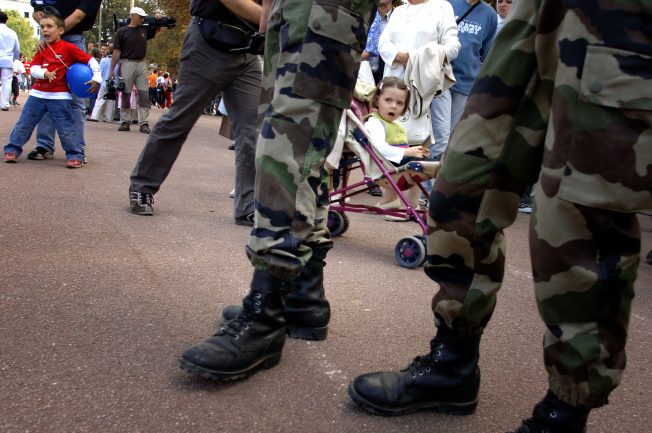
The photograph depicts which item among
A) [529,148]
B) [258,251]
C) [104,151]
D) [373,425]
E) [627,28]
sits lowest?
[104,151]

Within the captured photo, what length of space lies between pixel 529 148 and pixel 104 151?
787cm

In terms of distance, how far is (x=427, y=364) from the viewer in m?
2.05

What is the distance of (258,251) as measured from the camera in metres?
2.12

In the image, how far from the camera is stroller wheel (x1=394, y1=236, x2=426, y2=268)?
417 centimetres

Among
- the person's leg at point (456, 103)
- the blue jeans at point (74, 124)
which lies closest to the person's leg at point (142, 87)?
the blue jeans at point (74, 124)

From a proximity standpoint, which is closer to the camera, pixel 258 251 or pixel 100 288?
pixel 258 251

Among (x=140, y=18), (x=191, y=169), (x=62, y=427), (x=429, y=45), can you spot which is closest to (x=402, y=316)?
(x=62, y=427)

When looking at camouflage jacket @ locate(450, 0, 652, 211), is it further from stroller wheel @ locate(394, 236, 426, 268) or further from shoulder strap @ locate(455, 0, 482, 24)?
shoulder strap @ locate(455, 0, 482, 24)

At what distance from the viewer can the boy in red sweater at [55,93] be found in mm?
6766

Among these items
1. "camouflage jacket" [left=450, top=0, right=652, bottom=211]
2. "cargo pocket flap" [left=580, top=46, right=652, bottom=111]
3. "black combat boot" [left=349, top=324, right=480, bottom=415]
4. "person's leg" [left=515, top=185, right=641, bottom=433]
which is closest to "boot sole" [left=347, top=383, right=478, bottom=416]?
"black combat boot" [left=349, top=324, right=480, bottom=415]

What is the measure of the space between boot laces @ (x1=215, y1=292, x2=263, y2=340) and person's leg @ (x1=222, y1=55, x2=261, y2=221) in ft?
8.36

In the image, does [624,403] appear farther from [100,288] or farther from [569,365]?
[100,288]

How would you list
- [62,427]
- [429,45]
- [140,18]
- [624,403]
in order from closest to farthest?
1. [62,427]
2. [624,403]
3. [429,45]
4. [140,18]

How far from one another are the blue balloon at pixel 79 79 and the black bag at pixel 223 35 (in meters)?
2.74
